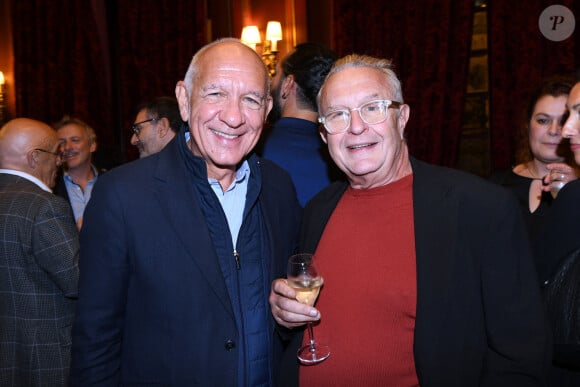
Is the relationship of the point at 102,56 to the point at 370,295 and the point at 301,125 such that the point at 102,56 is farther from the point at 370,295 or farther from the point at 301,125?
the point at 370,295

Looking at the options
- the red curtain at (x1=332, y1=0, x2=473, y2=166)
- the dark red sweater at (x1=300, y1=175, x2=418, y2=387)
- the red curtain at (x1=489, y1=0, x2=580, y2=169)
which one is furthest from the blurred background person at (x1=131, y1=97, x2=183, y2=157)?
the red curtain at (x1=489, y1=0, x2=580, y2=169)

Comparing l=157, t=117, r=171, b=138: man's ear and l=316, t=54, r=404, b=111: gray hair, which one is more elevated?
l=316, t=54, r=404, b=111: gray hair

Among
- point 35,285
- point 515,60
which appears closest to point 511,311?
point 35,285

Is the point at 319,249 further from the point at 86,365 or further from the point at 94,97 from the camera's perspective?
the point at 94,97

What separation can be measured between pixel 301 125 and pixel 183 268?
1.29 metres

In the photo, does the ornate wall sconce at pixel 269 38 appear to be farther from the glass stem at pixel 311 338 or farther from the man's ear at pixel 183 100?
the glass stem at pixel 311 338

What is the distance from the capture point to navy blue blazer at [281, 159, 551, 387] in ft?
5.32

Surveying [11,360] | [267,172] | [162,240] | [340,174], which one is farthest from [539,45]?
[11,360]

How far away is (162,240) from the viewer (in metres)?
1.70

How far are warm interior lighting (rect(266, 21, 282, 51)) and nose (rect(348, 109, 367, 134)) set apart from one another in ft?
15.0

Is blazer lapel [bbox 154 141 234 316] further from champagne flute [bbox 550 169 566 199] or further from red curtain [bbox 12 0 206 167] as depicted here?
red curtain [bbox 12 0 206 167]

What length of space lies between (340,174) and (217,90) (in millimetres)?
1026

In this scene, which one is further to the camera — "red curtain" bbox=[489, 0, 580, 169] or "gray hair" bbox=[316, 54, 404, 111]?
"red curtain" bbox=[489, 0, 580, 169]

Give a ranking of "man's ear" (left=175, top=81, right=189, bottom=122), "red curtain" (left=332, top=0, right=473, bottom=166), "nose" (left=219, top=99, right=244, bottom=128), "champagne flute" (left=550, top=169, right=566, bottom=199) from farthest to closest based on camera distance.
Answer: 1. "red curtain" (left=332, top=0, right=473, bottom=166)
2. "champagne flute" (left=550, top=169, right=566, bottom=199)
3. "man's ear" (left=175, top=81, right=189, bottom=122)
4. "nose" (left=219, top=99, right=244, bottom=128)
